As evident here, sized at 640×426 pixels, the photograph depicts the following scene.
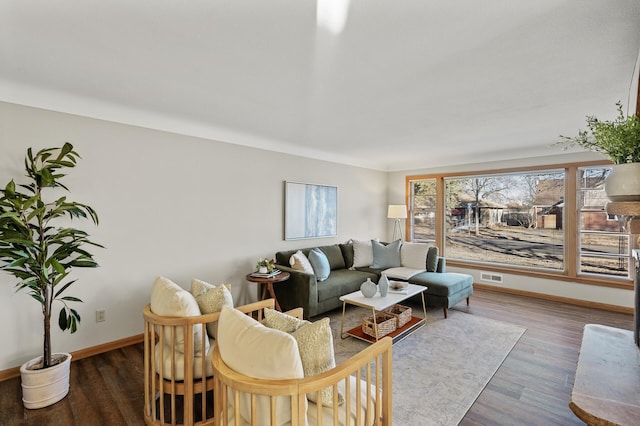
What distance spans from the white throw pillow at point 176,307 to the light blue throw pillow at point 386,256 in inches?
132

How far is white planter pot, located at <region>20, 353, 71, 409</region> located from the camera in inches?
81.3

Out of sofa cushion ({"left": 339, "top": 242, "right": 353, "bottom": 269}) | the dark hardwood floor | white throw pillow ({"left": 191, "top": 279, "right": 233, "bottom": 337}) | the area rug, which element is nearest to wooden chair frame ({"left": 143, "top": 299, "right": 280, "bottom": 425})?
white throw pillow ({"left": 191, "top": 279, "right": 233, "bottom": 337})

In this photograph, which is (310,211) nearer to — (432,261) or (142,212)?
(432,261)

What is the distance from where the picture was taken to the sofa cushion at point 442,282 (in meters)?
3.82

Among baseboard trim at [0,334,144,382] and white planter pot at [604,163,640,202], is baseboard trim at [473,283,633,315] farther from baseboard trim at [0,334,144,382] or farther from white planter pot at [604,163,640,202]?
baseboard trim at [0,334,144,382]

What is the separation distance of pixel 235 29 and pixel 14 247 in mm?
2238

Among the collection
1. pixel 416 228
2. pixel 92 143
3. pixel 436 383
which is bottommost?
pixel 436 383

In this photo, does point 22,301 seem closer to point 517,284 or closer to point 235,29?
point 235,29

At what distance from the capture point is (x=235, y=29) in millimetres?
→ 1694

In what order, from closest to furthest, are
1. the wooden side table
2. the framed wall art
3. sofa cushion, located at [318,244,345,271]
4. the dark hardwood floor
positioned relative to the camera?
the dark hardwood floor < the wooden side table < the framed wall art < sofa cushion, located at [318,244,345,271]

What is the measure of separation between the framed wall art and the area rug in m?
1.41

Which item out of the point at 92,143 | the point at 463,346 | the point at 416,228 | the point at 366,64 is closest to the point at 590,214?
the point at 416,228

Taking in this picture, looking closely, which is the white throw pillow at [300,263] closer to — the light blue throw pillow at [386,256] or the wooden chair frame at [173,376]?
the light blue throw pillow at [386,256]

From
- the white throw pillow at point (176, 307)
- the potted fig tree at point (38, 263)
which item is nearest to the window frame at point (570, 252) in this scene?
the white throw pillow at point (176, 307)
